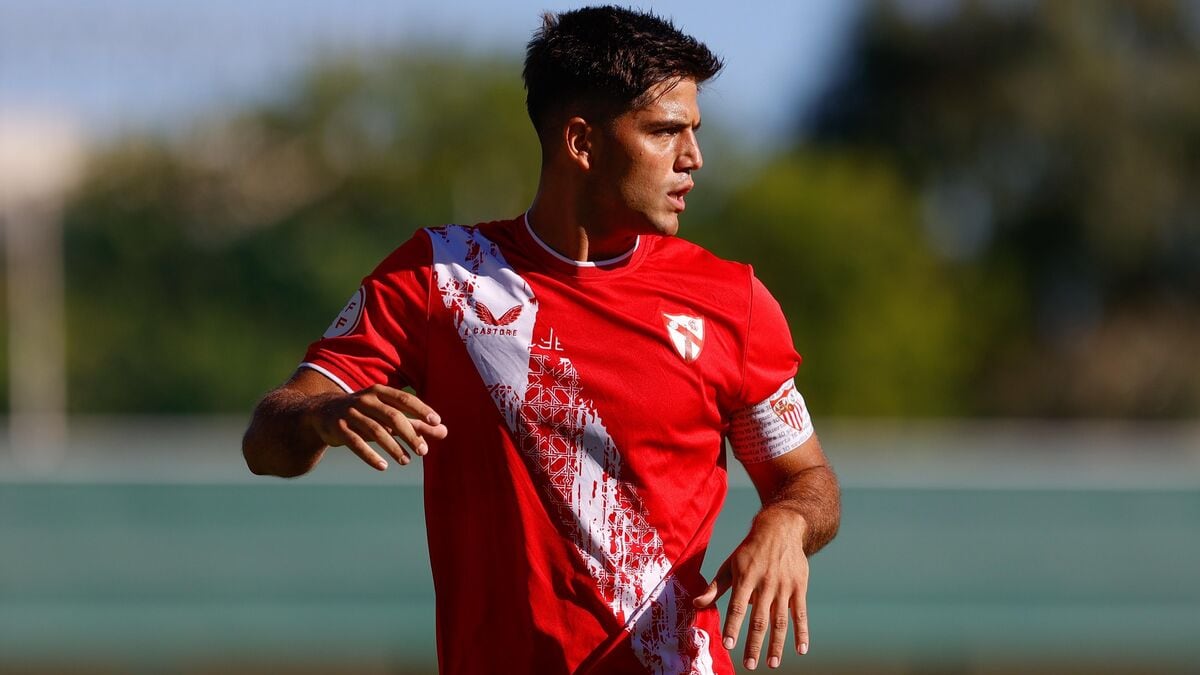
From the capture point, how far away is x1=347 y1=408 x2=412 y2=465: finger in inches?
106

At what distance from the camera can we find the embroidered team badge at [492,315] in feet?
10.4

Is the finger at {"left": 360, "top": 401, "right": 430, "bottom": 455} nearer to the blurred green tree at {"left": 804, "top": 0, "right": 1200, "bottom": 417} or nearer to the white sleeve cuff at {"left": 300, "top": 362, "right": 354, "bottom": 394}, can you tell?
the white sleeve cuff at {"left": 300, "top": 362, "right": 354, "bottom": 394}

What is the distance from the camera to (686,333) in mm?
3188

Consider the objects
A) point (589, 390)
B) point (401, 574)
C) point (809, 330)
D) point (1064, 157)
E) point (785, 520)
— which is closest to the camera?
point (785, 520)

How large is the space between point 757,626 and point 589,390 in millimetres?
561

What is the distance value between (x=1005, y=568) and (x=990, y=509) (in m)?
0.42

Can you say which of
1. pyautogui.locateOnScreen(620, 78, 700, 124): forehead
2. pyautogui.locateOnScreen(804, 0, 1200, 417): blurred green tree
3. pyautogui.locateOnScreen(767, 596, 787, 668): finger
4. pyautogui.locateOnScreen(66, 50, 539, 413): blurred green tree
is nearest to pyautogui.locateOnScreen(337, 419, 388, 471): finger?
pyautogui.locateOnScreen(767, 596, 787, 668): finger

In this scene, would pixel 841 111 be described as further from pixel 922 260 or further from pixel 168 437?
pixel 168 437

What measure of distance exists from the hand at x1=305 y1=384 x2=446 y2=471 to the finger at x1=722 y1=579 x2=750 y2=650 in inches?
23.9

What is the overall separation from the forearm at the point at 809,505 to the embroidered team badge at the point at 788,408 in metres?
0.10

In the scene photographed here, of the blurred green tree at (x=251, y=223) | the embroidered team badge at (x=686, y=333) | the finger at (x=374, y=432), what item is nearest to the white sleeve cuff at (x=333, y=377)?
the finger at (x=374, y=432)

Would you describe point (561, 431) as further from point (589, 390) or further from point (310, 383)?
point (310, 383)

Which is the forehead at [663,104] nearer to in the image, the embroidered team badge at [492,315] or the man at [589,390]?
the man at [589,390]

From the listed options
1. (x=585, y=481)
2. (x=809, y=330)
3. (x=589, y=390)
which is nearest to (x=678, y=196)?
(x=589, y=390)
